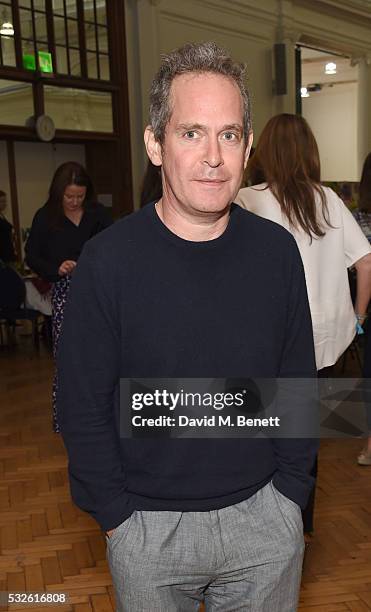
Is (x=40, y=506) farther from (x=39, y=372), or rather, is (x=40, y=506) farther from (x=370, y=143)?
(x=370, y=143)

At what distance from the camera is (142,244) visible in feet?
4.59

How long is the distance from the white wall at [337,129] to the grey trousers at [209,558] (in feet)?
55.9

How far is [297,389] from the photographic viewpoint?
155 cm

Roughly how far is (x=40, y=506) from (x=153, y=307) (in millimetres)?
2715

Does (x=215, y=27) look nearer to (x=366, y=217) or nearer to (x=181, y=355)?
(x=366, y=217)

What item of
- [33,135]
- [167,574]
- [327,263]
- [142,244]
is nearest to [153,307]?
[142,244]

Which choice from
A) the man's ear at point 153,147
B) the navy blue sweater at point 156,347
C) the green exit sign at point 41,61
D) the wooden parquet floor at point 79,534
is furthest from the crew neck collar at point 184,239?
the green exit sign at point 41,61

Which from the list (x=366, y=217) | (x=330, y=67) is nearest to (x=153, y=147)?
(x=366, y=217)

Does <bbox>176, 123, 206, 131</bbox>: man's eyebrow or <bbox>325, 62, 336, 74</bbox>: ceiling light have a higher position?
<bbox>325, 62, 336, 74</bbox>: ceiling light

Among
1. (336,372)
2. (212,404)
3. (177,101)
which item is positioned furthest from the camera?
(336,372)

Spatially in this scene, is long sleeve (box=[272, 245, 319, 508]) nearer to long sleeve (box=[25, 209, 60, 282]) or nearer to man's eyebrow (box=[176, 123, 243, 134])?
man's eyebrow (box=[176, 123, 243, 134])

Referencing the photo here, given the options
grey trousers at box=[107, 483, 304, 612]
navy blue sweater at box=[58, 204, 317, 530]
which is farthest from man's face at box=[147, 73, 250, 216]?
grey trousers at box=[107, 483, 304, 612]

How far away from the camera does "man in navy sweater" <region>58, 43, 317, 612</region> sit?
1.35m

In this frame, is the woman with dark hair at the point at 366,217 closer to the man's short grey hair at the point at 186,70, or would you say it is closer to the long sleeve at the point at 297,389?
the long sleeve at the point at 297,389
